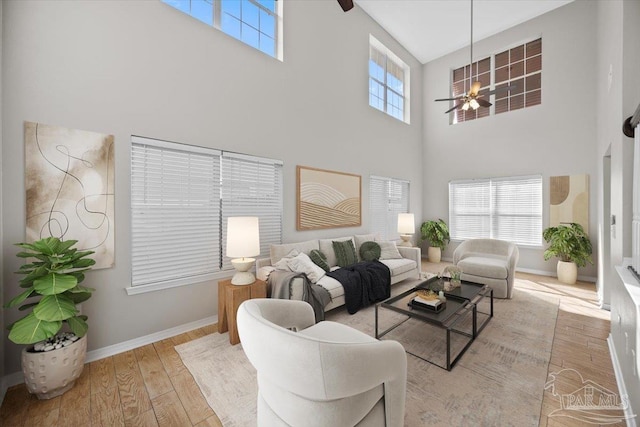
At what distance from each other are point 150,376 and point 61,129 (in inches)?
89.3

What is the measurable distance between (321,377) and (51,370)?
2.14 m

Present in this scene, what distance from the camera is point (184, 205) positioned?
290cm

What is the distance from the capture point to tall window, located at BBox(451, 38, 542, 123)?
214 inches

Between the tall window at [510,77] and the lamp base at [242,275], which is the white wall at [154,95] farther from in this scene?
the tall window at [510,77]

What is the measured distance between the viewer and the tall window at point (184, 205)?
2624mm

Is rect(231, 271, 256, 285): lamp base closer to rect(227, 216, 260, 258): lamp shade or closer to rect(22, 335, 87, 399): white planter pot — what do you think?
rect(227, 216, 260, 258): lamp shade

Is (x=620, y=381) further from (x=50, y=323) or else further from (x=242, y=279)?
(x=50, y=323)

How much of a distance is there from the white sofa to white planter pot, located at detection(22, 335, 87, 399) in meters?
1.70

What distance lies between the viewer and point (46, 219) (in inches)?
83.7

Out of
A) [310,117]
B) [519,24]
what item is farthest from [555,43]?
[310,117]

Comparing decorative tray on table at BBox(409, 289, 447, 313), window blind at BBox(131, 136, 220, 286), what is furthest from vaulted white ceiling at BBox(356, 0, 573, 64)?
decorative tray on table at BBox(409, 289, 447, 313)

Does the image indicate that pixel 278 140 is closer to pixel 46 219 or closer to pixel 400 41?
pixel 46 219

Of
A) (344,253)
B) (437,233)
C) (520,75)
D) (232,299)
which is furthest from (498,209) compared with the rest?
(232,299)

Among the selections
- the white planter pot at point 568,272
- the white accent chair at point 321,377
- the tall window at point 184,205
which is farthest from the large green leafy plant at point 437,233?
the white accent chair at point 321,377
